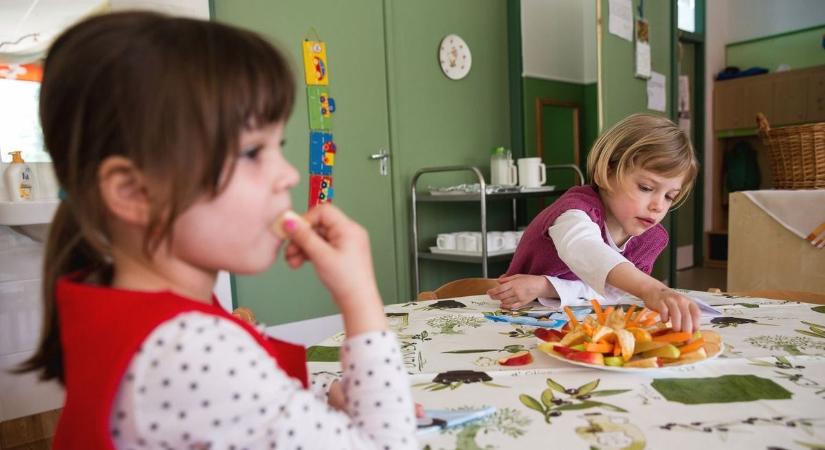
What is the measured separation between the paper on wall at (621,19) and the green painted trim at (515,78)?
632 millimetres

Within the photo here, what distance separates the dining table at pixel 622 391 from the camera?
0.56 metres

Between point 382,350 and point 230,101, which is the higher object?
point 230,101

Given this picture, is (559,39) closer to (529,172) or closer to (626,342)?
(529,172)

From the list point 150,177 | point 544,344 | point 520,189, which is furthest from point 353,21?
point 150,177

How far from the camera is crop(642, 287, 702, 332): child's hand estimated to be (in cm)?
84

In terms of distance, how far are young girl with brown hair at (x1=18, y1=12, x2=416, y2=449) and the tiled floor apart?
447 cm

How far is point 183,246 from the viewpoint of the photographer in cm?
47

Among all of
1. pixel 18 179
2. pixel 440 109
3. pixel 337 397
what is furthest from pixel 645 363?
pixel 440 109

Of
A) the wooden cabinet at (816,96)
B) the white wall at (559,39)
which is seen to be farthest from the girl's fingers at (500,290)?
the wooden cabinet at (816,96)

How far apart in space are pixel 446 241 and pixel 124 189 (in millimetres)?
2959

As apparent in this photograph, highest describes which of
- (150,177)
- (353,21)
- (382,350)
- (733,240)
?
(353,21)

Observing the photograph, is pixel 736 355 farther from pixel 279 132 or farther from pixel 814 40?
pixel 814 40

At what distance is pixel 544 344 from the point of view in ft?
2.63

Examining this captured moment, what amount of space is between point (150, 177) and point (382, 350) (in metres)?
0.23
